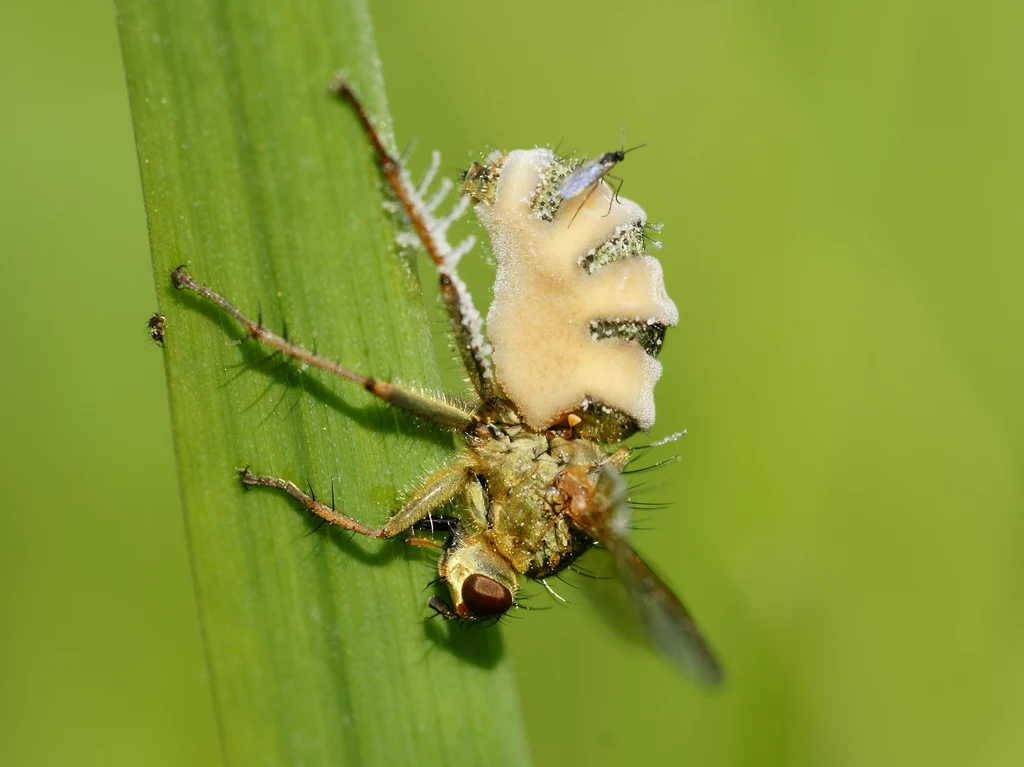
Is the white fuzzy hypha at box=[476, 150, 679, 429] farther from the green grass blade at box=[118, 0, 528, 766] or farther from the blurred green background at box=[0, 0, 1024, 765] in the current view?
the blurred green background at box=[0, 0, 1024, 765]

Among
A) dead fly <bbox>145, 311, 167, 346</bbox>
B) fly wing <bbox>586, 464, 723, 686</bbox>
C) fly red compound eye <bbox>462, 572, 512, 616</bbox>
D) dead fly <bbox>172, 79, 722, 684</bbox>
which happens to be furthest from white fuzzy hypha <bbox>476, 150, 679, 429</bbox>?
dead fly <bbox>145, 311, 167, 346</bbox>

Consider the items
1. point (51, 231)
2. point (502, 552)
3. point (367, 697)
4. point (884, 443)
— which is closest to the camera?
point (367, 697)

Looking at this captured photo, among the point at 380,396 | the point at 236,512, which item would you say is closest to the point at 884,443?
the point at 380,396

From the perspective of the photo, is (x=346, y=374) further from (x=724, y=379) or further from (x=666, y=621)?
(x=724, y=379)

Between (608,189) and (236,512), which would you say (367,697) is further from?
Answer: (608,189)

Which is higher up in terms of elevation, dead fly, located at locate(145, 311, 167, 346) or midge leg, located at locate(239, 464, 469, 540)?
dead fly, located at locate(145, 311, 167, 346)

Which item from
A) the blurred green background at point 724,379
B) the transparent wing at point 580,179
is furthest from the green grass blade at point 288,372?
the blurred green background at point 724,379

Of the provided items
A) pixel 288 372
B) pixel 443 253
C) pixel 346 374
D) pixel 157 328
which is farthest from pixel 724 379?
pixel 157 328
